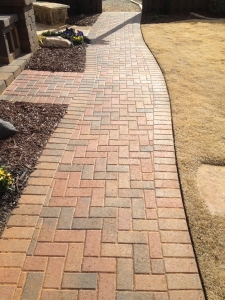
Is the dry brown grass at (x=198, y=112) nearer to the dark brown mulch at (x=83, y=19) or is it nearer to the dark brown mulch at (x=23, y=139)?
the dark brown mulch at (x=23, y=139)

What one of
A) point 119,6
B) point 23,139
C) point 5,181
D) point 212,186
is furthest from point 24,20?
point 119,6

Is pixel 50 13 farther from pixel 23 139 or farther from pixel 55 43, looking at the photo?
pixel 23 139

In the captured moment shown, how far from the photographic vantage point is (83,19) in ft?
35.0

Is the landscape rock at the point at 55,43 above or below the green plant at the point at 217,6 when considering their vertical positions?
below

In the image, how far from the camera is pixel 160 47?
7.50 m

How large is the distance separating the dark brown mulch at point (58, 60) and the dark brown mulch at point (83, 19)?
3.62 metres

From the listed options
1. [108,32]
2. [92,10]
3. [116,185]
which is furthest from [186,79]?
[92,10]

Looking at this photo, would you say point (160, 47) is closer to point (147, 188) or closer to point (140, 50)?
point (140, 50)

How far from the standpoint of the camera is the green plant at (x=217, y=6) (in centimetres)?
1108

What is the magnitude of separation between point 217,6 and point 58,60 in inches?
336

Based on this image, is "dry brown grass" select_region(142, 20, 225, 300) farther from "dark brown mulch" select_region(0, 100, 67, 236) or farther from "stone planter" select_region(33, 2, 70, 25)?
"stone planter" select_region(33, 2, 70, 25)

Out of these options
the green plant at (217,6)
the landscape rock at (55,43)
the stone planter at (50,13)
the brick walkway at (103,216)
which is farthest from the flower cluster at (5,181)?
the green plant at (217,6)

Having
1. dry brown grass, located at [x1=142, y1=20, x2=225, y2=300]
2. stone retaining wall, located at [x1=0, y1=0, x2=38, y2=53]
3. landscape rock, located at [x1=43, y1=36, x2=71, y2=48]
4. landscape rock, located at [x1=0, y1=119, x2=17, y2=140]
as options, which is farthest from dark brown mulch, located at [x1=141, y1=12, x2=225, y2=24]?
landscape rock, located at [x1=0, y1=119, x2=17, y2=140]

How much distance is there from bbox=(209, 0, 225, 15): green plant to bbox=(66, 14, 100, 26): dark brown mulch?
16.1 feet
